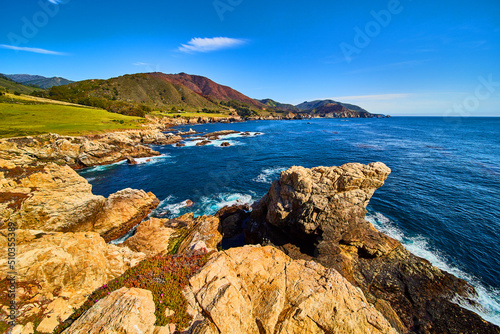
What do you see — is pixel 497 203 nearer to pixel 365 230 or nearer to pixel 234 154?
pixel 365 230

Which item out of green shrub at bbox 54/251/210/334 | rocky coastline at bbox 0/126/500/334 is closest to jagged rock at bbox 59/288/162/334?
rocky coastline at bbox 0/126/500/334

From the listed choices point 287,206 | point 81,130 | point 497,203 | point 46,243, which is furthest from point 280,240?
point 81,130

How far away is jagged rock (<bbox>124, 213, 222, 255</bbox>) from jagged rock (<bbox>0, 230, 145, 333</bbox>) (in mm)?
4546

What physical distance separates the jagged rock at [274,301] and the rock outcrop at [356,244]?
19.7ft

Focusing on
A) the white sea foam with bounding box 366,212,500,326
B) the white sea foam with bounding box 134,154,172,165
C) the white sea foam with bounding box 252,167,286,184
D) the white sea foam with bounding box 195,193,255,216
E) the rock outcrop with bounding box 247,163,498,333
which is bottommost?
the white sea foam with bounding box 134,154,172,165

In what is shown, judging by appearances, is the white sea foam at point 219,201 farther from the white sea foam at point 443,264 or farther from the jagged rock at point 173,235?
the white sea foam at point 443,264

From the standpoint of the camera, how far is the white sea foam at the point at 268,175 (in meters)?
35.3

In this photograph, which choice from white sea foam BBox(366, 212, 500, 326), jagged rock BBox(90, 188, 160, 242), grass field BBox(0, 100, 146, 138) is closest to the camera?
white sea foam BBox(366, 212, 500, 326)

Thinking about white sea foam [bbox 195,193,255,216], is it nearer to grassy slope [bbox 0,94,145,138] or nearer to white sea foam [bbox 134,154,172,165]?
white sea foam [bbox 134,154,172,165]

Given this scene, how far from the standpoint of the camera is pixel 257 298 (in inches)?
327

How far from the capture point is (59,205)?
17234 millimetres

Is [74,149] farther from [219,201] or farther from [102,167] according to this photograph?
[219,201]

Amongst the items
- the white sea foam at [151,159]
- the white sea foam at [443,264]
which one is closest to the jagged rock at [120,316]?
the white sea foam at [443,264]

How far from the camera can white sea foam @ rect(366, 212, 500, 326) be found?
12797 mm
